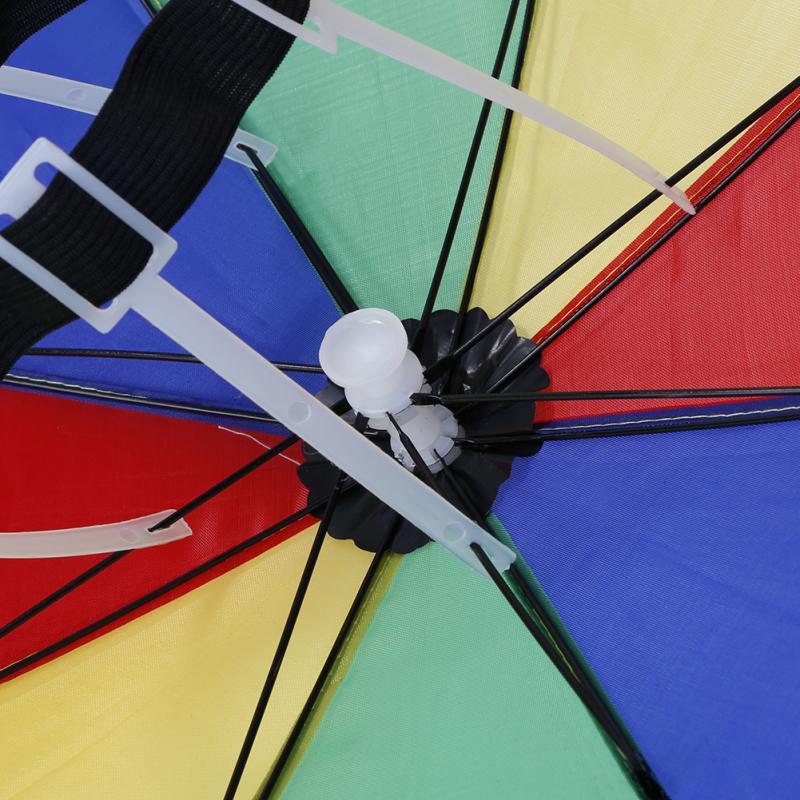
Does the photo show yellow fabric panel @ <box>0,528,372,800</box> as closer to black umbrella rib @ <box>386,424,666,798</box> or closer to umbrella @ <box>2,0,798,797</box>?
umbrella @ <box>2,0,798,797</box>

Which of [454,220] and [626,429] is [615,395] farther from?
[454,220]

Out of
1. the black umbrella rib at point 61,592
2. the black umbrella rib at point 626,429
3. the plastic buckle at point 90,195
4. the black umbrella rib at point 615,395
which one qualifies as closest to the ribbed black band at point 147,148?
the plastic buckle at point 90,195

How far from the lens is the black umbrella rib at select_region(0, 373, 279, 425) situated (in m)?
1.47

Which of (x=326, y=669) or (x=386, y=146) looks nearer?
(x=326, y=669)

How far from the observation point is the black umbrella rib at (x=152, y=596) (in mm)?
1397

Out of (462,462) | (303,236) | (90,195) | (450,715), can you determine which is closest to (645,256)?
(462,462)

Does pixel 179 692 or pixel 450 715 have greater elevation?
pixel 179 692

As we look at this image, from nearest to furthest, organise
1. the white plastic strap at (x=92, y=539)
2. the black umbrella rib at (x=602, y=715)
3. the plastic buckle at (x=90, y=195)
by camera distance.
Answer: the plastic buckle at (x=90, y=195) < the black umbrella rib at (x=602, y=715) < the white plastic strap at (x=92, y=539)

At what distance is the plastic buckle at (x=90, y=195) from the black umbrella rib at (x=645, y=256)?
0.57m

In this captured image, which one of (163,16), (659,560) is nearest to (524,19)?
(163,16)

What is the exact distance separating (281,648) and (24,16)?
734mm

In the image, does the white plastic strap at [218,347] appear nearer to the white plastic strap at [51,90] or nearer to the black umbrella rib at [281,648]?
the black umbrella rib at [281,648]

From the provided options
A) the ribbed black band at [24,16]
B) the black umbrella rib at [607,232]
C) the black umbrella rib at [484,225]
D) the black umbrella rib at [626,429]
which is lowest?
the black umbrella rib at [626,429]

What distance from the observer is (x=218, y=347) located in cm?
85
